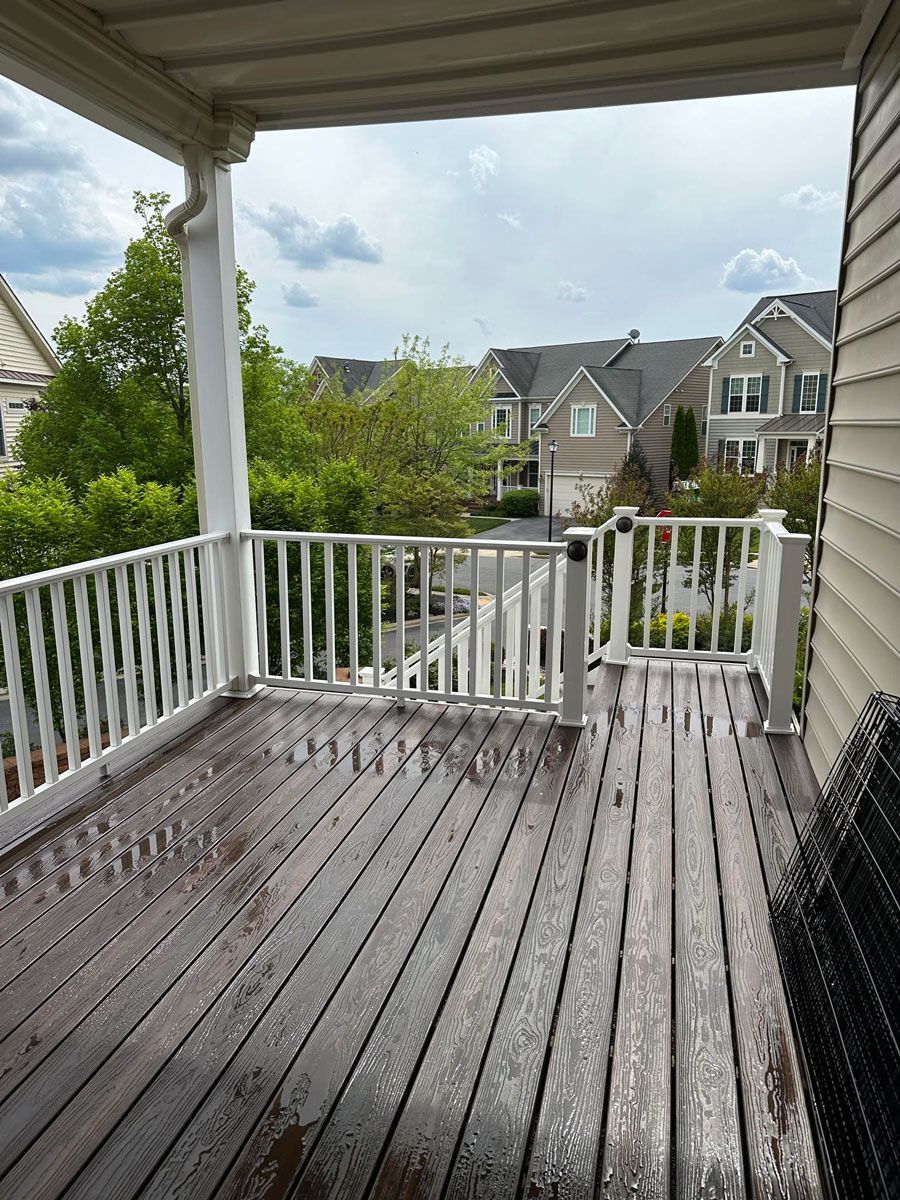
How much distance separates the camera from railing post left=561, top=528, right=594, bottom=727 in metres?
3.45

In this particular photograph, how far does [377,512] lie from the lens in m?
8.73

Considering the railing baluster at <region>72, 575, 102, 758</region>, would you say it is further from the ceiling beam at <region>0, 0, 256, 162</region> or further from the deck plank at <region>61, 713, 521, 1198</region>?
the ceiling beam at <region>0, 0, 256, 162</region>

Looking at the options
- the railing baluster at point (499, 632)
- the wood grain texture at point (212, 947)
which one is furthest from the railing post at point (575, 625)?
the wood grain texture at point (212, 947)

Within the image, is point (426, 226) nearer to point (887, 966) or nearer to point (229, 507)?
point (229, 507)

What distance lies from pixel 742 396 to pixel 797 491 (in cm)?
95

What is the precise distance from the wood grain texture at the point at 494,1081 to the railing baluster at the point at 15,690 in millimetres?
1736

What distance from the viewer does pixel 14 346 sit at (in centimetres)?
647

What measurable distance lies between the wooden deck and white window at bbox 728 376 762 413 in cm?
274

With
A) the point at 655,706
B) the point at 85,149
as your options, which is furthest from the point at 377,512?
the point at 85,149

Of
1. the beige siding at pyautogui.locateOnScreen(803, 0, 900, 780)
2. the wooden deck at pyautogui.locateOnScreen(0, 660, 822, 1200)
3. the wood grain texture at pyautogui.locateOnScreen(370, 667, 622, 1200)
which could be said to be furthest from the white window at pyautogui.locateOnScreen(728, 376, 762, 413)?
the wood grain texture at pyautogui.locateOnScreen(370, 667, 622, 1200)

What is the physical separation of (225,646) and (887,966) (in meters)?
3.23

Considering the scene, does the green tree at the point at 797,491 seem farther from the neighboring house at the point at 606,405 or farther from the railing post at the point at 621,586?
the railing post at the point at 621,586

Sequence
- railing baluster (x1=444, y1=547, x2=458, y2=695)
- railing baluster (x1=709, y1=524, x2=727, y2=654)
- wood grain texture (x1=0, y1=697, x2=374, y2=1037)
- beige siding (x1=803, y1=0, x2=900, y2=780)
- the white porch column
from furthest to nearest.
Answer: railing baluster (x1=709, y1=524, x2=727, y2=654)
railing baluster (x1=444, y1=547, x2=458, y2=695)
the white porch column
beige siding (x1=803, y1=0, x2=900, y2=780)
wood grain texture (x1=0, y1=697, x2=374, y2=1037)

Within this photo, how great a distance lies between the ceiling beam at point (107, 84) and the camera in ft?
8.39
